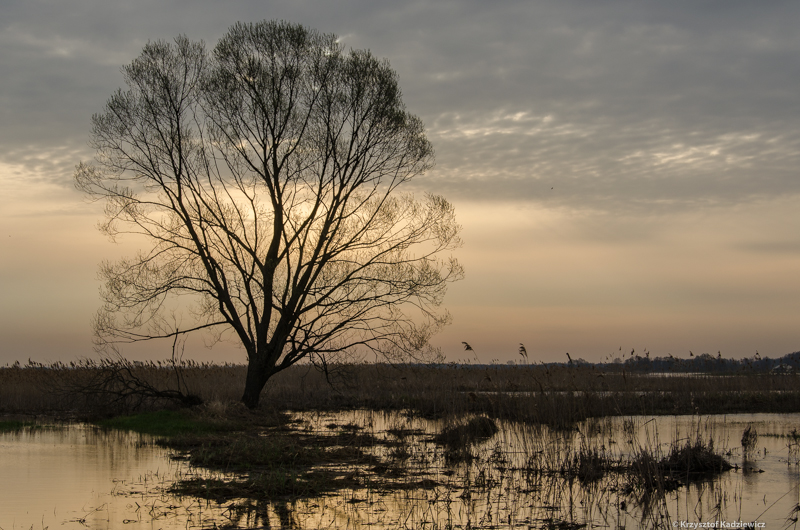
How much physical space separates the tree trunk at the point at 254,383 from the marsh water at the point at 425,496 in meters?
6.15

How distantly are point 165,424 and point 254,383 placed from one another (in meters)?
3.37

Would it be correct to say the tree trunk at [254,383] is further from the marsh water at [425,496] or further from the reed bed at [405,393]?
the marsh water at [425,496]

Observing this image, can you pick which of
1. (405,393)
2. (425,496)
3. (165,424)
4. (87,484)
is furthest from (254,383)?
(425,496)

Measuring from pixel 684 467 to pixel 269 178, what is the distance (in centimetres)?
1399

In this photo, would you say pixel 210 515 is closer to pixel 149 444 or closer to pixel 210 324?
pixel 149 444

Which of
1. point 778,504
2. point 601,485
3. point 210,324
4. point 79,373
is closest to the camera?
point 778,504

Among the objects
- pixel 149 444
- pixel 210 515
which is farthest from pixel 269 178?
pixel 210 515

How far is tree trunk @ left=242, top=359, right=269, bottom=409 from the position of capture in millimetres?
19328

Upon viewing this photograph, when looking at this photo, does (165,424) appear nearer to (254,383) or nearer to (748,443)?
(254,383)

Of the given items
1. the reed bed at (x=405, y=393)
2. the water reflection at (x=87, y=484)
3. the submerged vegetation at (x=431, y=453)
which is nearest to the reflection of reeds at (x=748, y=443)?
the submerged vegetation at (x=431, y=453)

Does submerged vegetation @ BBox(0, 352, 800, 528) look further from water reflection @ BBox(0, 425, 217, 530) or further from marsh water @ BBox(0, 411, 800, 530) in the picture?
water reflection @ BBox(0, 425, 217, 530)

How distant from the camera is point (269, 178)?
64.4 ft

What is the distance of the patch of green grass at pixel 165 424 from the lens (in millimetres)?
15792

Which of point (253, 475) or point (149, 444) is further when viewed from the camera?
point (149, 444)
